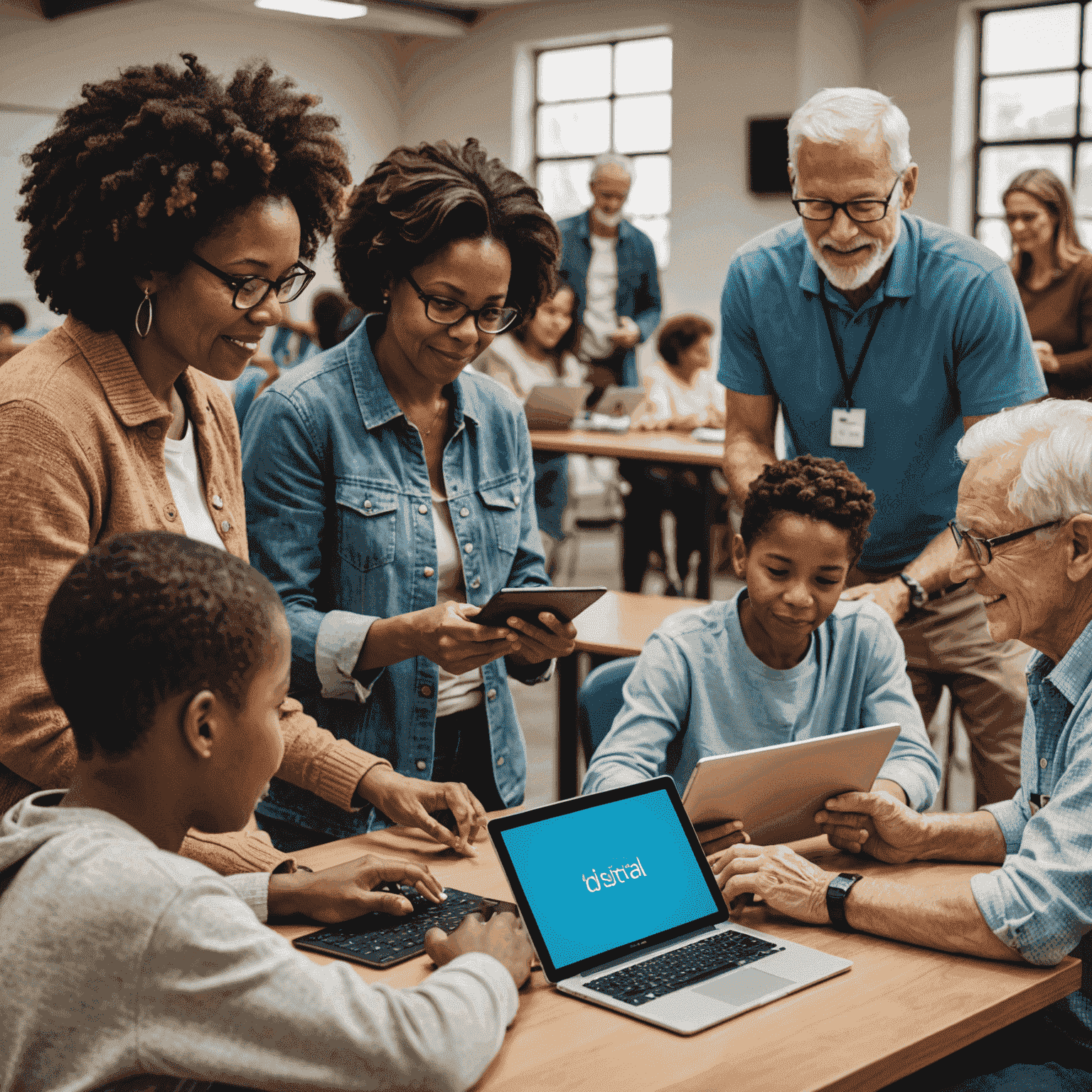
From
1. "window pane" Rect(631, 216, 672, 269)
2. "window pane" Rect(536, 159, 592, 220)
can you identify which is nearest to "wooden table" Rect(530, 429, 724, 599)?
"window pane" Rect(631, 216, 672, 269)

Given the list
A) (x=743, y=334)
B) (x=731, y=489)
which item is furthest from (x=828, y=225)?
(x=731, y=489)

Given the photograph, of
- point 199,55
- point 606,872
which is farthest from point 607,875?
point 199,55

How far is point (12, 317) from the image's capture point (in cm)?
749

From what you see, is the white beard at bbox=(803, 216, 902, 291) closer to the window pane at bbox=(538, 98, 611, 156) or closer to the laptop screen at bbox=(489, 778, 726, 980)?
the laptop screen at bbox=(489, 778, 726, 980)

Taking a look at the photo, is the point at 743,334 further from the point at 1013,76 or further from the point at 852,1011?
the point at 1013,76

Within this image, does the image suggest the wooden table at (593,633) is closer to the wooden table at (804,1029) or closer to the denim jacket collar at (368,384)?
the denim jacket collar at (368,384)

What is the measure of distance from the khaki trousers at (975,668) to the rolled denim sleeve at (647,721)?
29.4 inches

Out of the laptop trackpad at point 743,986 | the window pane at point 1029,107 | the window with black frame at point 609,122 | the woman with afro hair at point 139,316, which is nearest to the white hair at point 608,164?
the window with black frame at point 609,122

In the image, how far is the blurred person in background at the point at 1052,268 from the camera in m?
5.23

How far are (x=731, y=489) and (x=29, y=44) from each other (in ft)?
28.8

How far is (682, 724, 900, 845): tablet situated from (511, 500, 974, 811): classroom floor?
633 millimetres

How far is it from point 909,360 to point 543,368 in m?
3.88

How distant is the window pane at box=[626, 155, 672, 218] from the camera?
10727 millimetres

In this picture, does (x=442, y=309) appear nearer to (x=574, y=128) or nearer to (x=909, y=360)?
(x=909, y=360)
